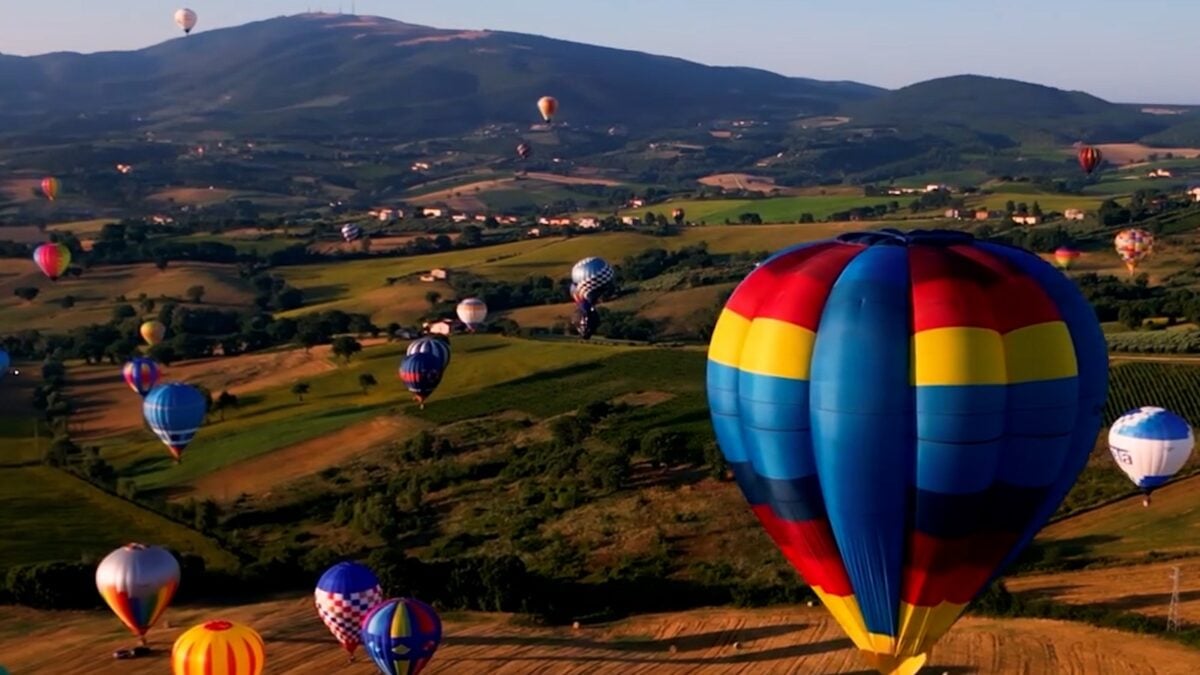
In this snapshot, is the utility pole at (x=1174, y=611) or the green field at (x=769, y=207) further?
the green field at (x=769, y=207)

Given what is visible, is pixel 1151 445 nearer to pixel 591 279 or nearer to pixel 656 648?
pixel 656 648

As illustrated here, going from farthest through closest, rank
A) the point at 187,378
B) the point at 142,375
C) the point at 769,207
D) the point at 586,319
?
the point at 769,207 → the point at 586,319 → the point at 187,378 → the point at 142,375

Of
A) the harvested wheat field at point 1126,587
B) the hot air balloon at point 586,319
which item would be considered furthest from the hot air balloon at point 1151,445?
the hot air balloon at point 586,319

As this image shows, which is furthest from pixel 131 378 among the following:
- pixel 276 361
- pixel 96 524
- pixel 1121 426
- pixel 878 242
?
pixel 878 242

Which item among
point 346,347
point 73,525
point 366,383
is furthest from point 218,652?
point 346,347

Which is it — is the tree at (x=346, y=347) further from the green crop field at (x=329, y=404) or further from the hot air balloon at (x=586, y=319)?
the hot air balloon at (x=586, y=319)

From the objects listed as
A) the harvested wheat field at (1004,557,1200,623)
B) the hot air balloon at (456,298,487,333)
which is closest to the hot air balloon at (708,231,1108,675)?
the harvested wheat field at (1004,557,1200,623)

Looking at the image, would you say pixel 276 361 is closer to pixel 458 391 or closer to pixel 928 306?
pixel 458 391
